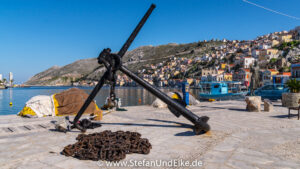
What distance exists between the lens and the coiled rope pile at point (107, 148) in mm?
4082

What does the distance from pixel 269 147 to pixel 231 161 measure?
58.4 inches

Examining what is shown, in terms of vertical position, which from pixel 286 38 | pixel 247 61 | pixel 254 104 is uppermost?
pixel 286 38

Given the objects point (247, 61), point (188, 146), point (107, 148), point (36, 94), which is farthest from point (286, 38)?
point (107, 148)

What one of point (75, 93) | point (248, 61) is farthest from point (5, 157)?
point (248, 61)

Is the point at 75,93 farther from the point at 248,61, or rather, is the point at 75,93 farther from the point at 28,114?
the point at 248,61

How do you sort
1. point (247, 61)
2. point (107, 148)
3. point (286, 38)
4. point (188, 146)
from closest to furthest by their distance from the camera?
point (107, 148), point (188, 146), point (247, 61), point (286, 38)

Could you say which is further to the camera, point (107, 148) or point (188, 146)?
point (188, 146)

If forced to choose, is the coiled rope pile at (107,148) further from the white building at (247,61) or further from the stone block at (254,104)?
the white building at (247,61)

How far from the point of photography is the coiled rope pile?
4.08 meters

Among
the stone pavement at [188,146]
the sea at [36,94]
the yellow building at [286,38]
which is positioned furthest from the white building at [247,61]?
the stone pavement at [188,146]

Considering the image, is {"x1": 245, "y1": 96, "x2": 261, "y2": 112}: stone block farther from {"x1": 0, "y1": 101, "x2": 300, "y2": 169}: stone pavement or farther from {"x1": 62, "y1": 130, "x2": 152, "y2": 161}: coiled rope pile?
{"x1": 62, "y1": 130, "x2": 152, "y2": 161}: coiled rope pile

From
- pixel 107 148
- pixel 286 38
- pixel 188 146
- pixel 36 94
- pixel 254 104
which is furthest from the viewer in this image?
pixel 286 38

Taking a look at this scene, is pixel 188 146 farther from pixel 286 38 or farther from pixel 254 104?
pixel 286 38

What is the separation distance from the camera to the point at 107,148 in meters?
4.27
